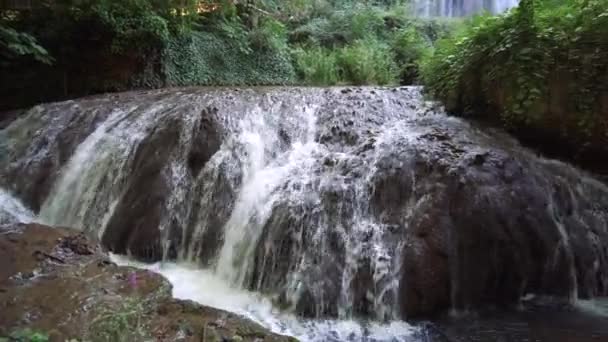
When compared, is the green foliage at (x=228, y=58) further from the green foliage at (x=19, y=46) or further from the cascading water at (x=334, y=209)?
the cascading water at (x=334, y=209)

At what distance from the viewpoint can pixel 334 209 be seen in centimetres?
513

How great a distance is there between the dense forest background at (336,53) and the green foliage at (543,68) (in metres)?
0.01

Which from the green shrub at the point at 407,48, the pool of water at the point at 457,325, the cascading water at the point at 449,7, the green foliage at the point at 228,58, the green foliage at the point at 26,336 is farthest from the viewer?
the cascading water at the point at 449,7

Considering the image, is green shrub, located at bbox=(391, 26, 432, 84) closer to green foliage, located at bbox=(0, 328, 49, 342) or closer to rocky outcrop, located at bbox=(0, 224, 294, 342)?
rocky outcrop, located at bbox=(0, 224, 294, 342)

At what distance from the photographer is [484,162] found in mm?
5039

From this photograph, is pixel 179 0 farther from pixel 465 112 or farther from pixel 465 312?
pixel 465 312

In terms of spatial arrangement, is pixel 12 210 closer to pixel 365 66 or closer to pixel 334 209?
pixel 334 209

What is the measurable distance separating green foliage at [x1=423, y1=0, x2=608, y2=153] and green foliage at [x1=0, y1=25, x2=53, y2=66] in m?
7.37

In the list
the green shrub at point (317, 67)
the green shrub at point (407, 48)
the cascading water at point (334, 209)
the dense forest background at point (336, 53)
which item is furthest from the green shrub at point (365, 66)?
the cascading water at point (334, 209)

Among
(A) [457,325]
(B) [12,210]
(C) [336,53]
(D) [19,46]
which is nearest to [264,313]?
(A) [457,325]

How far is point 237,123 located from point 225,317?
151 inches

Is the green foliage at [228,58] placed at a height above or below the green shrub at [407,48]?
below

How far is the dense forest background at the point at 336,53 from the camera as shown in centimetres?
548

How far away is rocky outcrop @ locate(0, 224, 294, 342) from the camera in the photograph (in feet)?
9.55
